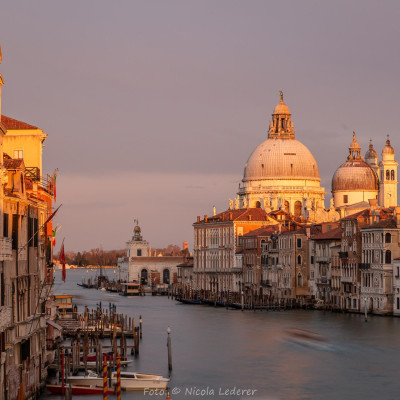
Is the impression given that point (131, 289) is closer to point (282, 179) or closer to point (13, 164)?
point (282, 179)

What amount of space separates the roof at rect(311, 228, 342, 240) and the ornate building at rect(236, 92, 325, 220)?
1763 inches

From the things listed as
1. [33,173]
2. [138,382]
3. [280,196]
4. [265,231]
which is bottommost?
[138,382]

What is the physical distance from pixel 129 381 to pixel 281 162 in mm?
99163

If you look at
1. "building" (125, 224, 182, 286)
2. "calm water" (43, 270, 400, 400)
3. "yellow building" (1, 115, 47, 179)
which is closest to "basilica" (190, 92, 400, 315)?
"calm water" (43, 270, 400, 400)

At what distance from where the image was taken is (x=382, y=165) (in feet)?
408

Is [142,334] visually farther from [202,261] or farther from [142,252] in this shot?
[142,252]

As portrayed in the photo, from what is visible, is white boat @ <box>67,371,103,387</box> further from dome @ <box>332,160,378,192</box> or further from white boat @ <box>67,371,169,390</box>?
dome @ <box>332,160,378,192</box>

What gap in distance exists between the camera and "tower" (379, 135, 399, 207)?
124m

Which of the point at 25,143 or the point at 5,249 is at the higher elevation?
the point at 25,143

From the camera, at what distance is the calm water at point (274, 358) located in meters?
39.7

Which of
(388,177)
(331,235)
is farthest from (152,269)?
(331,235)

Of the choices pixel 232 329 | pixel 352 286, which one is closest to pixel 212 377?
pixel 232 329

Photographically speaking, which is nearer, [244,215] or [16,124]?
[16,124]

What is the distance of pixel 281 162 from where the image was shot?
136 meters
